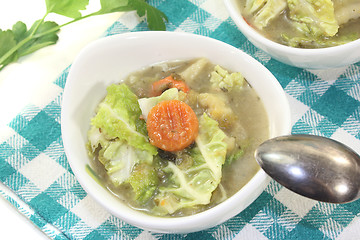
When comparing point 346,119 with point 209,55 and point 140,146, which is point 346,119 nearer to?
point 209,55

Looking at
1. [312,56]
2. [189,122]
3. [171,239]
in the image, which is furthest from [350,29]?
[171,239]

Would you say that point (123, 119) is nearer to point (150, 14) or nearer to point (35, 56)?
point (150, 14)

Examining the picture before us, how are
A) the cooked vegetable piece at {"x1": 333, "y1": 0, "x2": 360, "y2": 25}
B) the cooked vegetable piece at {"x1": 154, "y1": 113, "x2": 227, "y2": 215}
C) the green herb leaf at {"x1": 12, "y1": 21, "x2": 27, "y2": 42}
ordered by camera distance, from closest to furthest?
the cooked vegetable piece at {"x1": 154, "y1": 113, "x2": 227, "y2": 215}
the cooked vegetable piece at {"x1": 333, "y1": 0, "x2": 360, "y2": 25}
the green herb leaf at {"x1": 12, "y1": 21, "x2": 27, "y2": 42}

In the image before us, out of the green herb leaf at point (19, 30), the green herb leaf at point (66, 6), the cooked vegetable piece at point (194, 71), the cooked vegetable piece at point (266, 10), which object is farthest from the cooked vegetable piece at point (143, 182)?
the green herb leaf at point (19, 30)

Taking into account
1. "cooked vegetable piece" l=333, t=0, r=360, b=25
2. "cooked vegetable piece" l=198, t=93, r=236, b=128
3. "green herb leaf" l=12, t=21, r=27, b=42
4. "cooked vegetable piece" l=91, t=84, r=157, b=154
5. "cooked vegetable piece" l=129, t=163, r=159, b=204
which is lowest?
"cooked vegetable piece" l=129, t=163, r=159, b=204

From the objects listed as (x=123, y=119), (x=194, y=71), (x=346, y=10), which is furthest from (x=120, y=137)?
(x=346, y=10)

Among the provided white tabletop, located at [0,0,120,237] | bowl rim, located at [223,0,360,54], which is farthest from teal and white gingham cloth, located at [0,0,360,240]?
bowl rim, located at [223,0,360,54]

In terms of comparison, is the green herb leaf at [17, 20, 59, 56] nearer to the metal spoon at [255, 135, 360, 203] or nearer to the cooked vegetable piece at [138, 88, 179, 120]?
the cooked vegetable piece at [138, 88, 179, 120]
